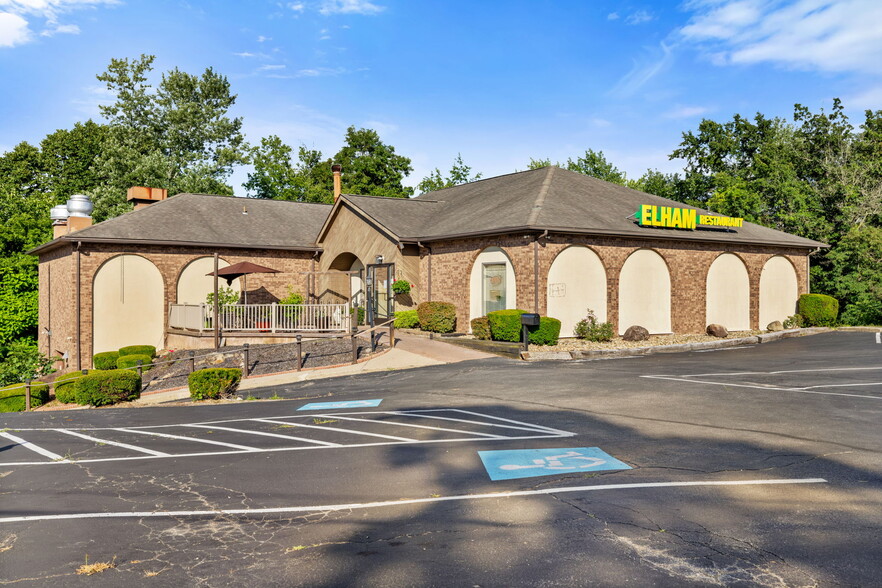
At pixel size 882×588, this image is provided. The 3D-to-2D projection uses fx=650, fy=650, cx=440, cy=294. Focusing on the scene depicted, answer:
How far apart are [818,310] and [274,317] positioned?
2287cm

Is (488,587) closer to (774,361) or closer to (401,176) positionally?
(774,361)

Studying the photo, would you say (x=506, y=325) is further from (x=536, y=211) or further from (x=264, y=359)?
(x=264, y=359)

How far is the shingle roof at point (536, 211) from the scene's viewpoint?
2310cm

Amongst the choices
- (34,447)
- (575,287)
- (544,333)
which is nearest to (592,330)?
(575,287)

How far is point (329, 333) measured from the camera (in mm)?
23344

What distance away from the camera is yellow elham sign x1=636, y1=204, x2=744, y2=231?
24.5 meters

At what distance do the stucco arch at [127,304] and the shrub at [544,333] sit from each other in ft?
53.8

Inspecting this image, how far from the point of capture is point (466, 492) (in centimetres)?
695

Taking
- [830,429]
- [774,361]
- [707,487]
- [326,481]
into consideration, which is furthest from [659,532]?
[774,361]

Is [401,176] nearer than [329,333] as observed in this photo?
No

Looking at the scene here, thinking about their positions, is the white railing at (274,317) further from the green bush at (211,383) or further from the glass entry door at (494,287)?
the green bush at (211,383)

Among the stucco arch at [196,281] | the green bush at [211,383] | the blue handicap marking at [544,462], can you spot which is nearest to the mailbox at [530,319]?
the green bush at [211,383]

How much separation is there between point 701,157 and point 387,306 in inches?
1376

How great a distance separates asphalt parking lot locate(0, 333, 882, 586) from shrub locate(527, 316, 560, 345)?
24.3 ft
